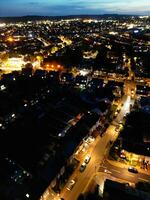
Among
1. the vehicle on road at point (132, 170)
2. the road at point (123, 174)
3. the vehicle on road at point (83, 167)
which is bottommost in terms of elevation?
the road at point (123, 174)

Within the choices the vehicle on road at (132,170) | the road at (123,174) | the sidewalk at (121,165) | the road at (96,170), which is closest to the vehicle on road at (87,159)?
the road at (96,170)

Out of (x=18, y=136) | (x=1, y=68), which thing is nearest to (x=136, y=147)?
(x=18, y=136)

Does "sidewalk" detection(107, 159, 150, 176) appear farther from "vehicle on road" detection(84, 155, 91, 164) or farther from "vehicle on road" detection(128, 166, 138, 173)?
"vehicle on road" detection(84, 155, 91, 164)

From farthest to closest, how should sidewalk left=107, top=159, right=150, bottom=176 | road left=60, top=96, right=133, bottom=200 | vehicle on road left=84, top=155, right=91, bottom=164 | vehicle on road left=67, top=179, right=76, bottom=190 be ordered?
vehicle on road left=84, top=155, right=91, bottom=164, sidewalk left=107, top=159, right=150, bottom=176, vehicle on road left=67, top=179, right=76, bottom=190, road left=60, top=96, right=133, bottom=200

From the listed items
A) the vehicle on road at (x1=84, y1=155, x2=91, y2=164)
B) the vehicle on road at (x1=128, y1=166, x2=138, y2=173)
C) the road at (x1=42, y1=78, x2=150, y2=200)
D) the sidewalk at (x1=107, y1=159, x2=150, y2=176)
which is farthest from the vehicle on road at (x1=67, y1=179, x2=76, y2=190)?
the vehicle on road at (x1=128, y1=166, x2=138, y2=173)

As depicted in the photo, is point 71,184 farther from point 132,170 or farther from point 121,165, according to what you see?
point 132,170

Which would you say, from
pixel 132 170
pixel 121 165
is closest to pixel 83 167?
pixel 121 165

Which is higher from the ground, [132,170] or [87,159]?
[87,159]

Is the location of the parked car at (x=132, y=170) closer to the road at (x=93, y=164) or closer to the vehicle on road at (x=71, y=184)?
the road at (x=93, y=164)

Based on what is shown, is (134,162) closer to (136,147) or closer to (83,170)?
(136,147)
